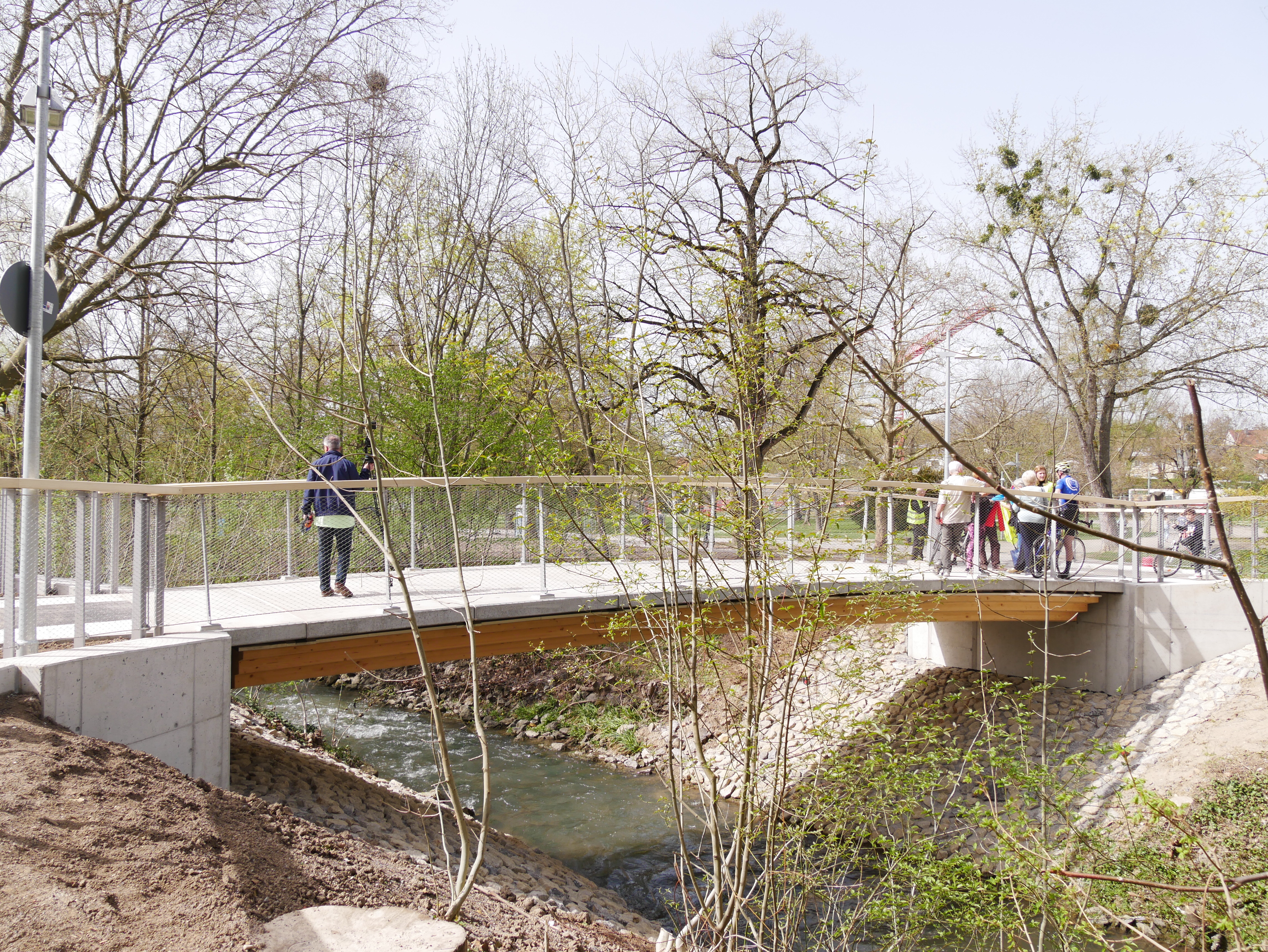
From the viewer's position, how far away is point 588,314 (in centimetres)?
1797

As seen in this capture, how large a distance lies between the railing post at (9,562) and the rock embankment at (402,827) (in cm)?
209

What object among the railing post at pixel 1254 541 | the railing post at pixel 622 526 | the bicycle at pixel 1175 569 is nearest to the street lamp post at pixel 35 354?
the railing post at pixel 622 526

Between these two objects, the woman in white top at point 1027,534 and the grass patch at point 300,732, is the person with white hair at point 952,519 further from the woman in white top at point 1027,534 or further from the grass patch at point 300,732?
the grass patch at point 300,732

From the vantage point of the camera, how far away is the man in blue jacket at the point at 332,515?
8.80 metres

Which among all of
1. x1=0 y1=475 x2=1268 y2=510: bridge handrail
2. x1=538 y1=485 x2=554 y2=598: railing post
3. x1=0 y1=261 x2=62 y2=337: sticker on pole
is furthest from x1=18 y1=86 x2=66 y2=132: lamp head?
x1=538 y1=485 x2=554 y2=598: railing post

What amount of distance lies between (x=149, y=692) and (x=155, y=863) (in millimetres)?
2368

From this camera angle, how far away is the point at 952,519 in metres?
12.2

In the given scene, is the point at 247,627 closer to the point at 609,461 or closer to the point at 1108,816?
the point at 609,461

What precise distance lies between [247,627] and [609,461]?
4.06 metres

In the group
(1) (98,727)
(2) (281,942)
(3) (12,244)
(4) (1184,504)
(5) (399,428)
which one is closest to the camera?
(2) (281,942)

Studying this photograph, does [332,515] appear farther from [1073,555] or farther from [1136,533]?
[1136,533]

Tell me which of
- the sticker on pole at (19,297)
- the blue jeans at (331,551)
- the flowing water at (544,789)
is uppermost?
the sticker on pole at (19,297)

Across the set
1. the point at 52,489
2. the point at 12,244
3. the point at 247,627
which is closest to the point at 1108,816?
the point at 247,627

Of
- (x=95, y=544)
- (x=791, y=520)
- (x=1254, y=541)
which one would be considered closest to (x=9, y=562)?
(x=95, y=544)
